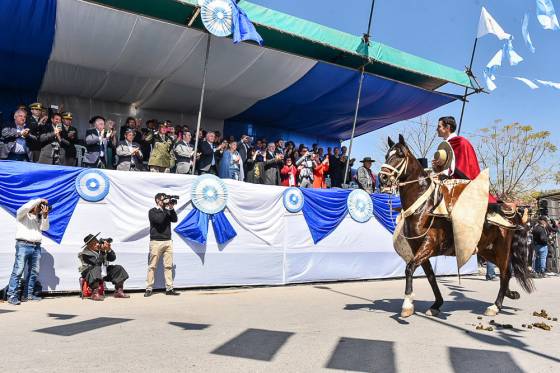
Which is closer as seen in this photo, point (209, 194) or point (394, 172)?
point (394, 172)

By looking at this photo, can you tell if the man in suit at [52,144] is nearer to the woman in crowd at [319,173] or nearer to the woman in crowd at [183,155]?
the woman in crowd at [183,155]

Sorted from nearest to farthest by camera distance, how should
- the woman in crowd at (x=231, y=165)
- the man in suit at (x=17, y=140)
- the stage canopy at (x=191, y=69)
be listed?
the man in suit at (x=17, y=140), the stage canopy at (x=191, y=69), the woman in crowd at (x=231, y=165)

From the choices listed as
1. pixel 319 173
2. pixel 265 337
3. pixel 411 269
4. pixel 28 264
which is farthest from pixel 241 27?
pixel 265 337

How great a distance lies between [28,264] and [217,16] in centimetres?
582

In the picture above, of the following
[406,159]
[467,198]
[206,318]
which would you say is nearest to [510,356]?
[467,198]

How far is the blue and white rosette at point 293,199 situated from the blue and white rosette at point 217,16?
3897mm

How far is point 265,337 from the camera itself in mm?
4594

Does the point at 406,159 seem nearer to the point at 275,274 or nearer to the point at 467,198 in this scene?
the point at 467,198

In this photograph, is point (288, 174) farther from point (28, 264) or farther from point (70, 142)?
point (28, 264)

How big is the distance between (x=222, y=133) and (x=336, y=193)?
5.43 metres

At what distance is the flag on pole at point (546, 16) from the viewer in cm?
932

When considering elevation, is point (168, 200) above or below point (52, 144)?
below

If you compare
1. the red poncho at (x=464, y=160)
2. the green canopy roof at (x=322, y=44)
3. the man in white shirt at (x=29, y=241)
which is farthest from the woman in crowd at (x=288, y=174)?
the man in white shirt at (x=29, y=241)

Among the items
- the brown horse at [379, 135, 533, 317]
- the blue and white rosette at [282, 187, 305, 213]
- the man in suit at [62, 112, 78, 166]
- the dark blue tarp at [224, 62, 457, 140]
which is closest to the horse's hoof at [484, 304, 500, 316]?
the brown horse at [379, 135, 533, 317]
